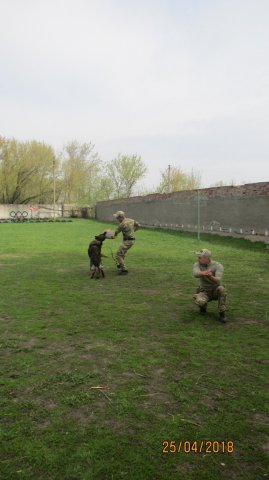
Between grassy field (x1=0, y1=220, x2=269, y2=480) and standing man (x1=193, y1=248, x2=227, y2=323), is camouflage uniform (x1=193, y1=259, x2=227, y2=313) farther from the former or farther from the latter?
grassy field (x1=0, y1=220, x2=269, y2=480)

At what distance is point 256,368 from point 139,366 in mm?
1263

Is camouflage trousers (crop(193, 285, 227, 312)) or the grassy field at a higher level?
camouflage trousers (crop(193, 285, 227, 312))

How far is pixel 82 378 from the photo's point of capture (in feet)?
12.8

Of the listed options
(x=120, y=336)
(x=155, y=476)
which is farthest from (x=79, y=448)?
(x=120, y=336)

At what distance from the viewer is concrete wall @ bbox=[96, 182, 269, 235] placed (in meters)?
16.7

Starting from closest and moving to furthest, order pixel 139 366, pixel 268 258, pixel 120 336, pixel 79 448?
pixel 79 448, pixel 139 366, pixel 120 336, pixel 268 258

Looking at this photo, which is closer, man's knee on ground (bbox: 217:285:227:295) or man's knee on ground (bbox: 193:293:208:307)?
man's knee on ground (bbox: 217:285:227:295)

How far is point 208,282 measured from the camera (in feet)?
19.9

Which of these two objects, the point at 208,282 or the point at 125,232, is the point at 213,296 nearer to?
the point at 208,282

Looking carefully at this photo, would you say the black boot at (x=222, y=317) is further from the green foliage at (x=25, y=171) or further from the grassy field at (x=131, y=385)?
the green foliage at (x=25, y=171)

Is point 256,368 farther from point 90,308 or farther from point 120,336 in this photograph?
point 90,308
